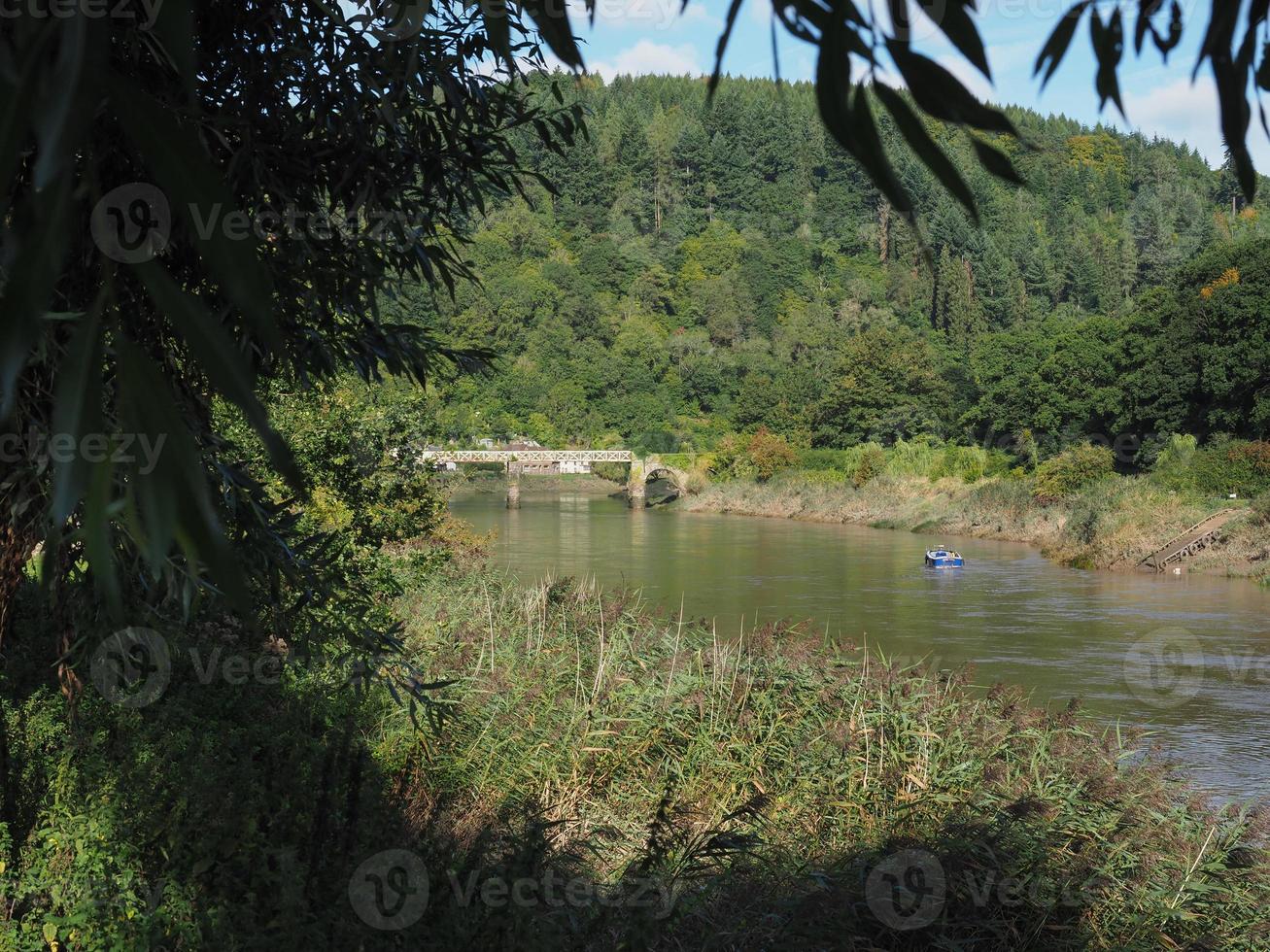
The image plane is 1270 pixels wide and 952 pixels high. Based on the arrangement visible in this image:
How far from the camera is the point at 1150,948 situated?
5.63 m

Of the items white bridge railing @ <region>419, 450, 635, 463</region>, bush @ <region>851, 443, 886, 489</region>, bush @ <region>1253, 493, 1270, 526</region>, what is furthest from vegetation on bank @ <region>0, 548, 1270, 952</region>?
white bridge railing @ <region>419, 450, 635, 463</region>

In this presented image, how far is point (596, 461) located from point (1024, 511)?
28037 millimetres

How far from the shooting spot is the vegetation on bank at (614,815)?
4203mm

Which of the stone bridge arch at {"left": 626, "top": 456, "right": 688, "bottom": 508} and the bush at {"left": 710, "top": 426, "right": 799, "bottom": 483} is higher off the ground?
the bush at {"left": 710, "top": 426, "right": 799, "bottom": 483}

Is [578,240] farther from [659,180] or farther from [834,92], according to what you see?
[834,92]

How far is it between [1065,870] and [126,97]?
5969 millimetres

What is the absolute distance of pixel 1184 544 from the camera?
28.0 metres

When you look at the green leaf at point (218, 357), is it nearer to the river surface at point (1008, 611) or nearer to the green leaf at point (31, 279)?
the green leaf at point (31, 279)
